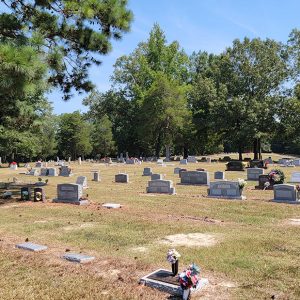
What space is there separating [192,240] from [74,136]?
227 ft

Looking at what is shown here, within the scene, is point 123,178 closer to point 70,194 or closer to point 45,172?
point 70,194

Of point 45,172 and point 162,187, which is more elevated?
point 45,172

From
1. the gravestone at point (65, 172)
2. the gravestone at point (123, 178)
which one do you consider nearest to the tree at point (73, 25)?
the gravestone at point (123, 178)

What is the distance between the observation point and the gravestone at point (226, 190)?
62.4 ft

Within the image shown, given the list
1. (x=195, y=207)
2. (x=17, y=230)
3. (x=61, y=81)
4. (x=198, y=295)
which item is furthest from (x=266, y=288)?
(x=61, y=81)

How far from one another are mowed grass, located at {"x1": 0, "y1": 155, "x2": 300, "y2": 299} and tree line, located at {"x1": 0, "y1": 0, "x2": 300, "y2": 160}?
4.21 meters

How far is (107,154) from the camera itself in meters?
82.2

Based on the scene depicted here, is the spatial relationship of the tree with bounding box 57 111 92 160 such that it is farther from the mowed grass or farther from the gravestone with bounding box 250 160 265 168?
the mowed grass

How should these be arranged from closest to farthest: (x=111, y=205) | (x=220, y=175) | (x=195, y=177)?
1. (x=111, y=205)
2. (x=195, y=177)
3. (x=220, y=175)

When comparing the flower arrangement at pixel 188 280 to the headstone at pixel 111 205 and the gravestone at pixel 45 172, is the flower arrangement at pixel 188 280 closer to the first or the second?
the headstone at pixel 111 205

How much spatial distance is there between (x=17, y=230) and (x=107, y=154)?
228ft

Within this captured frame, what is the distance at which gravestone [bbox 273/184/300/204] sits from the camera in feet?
56.5

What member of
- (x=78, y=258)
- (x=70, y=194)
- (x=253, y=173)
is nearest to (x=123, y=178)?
(x=253, y=173)

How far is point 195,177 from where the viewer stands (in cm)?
2592
